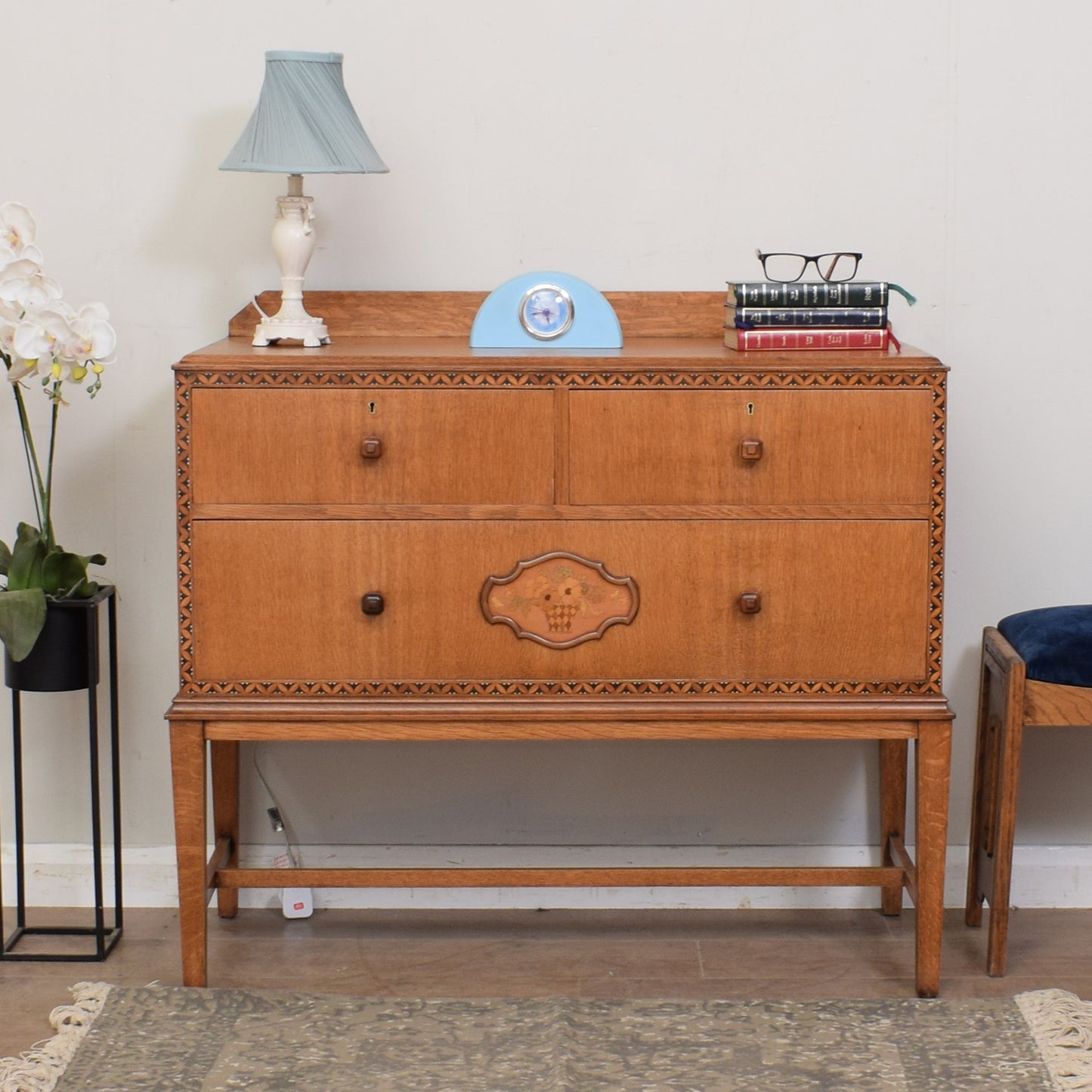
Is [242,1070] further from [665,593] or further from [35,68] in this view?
[35,68]

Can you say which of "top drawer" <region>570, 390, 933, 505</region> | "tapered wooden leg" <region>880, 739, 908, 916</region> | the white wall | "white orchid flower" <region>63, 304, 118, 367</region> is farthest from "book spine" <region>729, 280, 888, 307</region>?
"white orchid flower" <region>63, 304, 118, 367</region>

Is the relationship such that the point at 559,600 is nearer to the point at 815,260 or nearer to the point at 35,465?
the point at 815,260

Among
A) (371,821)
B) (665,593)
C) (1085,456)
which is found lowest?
(371,821)

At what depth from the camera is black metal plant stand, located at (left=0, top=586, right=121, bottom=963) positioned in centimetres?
252

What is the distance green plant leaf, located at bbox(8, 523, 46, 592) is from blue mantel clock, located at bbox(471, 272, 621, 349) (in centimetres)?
89

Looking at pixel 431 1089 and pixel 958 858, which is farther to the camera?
pixel 958 858

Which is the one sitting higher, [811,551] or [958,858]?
[811,551]

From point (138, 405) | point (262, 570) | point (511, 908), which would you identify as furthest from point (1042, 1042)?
point (138, 405)

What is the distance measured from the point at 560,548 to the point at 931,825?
806 millimetres

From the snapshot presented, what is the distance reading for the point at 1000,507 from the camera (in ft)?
9.21

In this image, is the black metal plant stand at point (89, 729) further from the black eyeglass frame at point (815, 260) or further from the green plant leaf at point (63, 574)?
the black eyeglass frame at point (815, 260)

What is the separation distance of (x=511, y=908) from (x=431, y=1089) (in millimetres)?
735

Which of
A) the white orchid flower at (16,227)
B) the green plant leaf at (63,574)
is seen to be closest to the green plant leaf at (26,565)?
the green plant leaf at (63,574)

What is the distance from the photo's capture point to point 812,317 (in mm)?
2391
